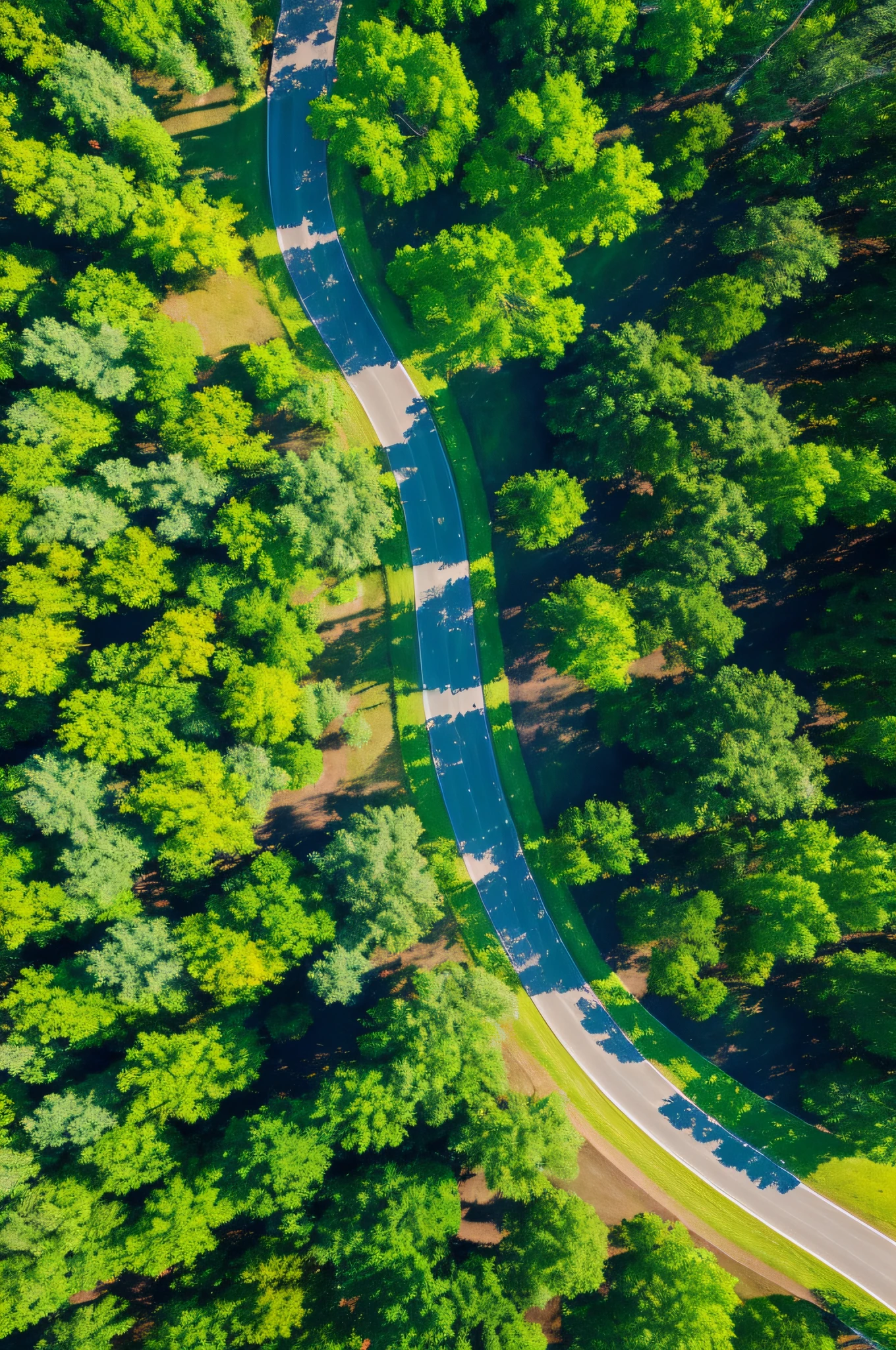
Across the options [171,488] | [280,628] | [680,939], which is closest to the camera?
[171,488]

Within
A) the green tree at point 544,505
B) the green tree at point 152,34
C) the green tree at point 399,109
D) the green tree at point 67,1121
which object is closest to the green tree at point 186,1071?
the green tree at point 67,1121

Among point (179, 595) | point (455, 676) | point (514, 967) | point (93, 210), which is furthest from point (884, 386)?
point (93, 210)

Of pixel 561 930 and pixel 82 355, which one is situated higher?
pixel 82 355

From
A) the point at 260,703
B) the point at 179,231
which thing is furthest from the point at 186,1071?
the point at 179,231

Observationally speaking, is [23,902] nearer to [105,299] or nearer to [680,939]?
[105,299]

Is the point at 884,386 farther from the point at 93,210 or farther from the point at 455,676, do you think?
the point at 93,210

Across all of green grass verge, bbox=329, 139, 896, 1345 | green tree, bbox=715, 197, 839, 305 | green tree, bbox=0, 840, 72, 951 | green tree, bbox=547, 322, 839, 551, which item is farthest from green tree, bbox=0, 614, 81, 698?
green tree, bbox=715, 197, 839, 305

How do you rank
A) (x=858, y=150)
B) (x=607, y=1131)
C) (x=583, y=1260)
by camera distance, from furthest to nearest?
1. (x=607, y=1131)
2. (x=858, y=150)
3. (x=583, y=1260)
